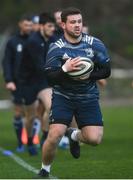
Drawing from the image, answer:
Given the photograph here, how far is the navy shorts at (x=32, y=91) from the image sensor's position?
1677 cm

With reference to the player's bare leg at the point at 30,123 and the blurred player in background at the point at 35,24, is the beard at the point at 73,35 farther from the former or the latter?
the blurred player in background at the point at 35,24

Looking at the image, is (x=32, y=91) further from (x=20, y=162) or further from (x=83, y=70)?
(x=83, y=70)

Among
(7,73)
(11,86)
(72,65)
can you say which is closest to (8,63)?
(7,73)

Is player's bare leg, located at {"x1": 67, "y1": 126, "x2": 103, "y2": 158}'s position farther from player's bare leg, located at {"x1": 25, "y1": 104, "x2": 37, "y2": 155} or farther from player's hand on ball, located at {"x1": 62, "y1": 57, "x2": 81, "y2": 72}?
player's bare leg, located at {"x1": 25, "y1": 104, "x2": 37, "y2": 155}

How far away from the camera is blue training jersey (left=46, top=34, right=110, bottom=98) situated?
12.2 metres

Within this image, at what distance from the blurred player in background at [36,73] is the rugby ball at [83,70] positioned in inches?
152

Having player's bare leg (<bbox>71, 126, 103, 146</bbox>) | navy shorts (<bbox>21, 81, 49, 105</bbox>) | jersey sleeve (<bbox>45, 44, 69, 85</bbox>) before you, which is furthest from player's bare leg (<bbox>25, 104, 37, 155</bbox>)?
jersey sleeve (<bbox>45, 44, 69, 85</bbox>)

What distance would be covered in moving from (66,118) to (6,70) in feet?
17.5

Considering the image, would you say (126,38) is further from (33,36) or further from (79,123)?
(79,123)

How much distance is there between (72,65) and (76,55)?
0.32 m

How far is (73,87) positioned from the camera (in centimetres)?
1228

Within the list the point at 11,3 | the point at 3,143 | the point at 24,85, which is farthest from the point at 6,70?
the point at 11,3

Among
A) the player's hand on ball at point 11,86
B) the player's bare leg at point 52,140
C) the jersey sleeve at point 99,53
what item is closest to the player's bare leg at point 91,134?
the player's bare leg at point 52,140

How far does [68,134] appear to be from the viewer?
1303 cm
